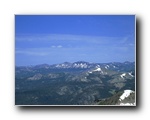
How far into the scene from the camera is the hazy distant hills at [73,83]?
317cm

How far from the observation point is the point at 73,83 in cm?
321

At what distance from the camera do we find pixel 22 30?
3.20 metres

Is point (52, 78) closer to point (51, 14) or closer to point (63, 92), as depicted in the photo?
point (63, 92)

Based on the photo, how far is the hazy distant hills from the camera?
125 inches

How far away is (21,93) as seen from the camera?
3191 mm

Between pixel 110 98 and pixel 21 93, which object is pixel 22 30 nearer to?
pixel 21 93

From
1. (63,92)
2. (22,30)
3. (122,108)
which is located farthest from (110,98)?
(22,30)

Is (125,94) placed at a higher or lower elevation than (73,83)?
lower

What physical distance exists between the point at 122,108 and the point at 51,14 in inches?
52.7
